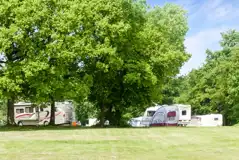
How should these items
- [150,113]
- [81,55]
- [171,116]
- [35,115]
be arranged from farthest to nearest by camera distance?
1. [150,113]
2. [35,115]
3. [171,116]
4. [81,55]

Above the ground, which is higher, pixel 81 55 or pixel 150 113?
pixel 81 55

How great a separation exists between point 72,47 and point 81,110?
52.1 m

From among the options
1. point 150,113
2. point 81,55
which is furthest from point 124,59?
point 150,113

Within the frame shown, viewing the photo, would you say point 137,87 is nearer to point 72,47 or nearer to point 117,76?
point 117,76

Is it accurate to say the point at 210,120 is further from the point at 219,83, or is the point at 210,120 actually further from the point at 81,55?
the point at 81,55

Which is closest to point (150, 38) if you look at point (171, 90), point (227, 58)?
point (227, 58)

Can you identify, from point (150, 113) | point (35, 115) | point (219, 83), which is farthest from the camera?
point (219, 83)

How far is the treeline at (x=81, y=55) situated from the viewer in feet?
95.5

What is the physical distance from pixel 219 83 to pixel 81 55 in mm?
33310

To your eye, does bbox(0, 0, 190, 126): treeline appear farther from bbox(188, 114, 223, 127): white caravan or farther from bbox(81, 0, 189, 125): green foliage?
bbox(188, 114, 223, 127): white caravan

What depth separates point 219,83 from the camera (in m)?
59.3

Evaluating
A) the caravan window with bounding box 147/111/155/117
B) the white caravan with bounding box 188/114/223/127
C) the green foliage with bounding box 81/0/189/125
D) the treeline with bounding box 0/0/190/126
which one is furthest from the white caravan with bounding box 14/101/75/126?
the white caravan with bounding box 188/114/223/127

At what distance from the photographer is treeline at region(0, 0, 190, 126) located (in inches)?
1146

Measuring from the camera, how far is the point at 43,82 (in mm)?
29672
